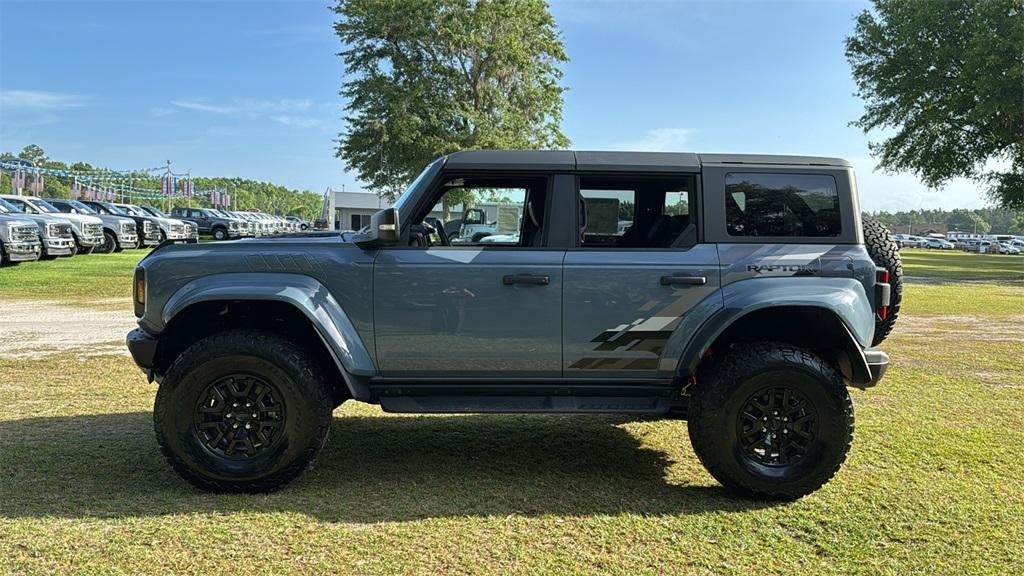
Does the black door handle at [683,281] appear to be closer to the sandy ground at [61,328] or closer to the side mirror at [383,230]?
the side mirror at [383,230]

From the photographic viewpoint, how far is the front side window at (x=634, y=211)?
4238 mm

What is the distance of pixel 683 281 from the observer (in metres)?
3.96

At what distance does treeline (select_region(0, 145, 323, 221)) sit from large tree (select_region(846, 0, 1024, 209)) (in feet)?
273

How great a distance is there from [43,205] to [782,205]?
23553mm

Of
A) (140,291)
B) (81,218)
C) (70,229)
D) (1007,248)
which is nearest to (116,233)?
(81,218)

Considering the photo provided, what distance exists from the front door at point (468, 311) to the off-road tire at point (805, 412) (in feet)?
3.02

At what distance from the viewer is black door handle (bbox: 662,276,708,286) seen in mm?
3959

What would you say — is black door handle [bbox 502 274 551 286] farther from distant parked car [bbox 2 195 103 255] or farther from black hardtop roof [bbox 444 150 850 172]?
distant parked car [bbox 2 195 103 255]

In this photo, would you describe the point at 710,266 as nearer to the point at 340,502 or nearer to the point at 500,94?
the point at 340,502

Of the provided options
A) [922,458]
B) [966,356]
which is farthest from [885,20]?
[922,458]

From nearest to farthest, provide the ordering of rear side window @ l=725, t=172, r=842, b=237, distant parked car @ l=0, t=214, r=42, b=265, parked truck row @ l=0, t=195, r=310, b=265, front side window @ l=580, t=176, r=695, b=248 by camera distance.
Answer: rear side window @ l=725, t=172, r=842, b=237 < front side window @ l=580, t=176, r=695, b=248 < distant parked car @ l=0, t=214, r=42, b=265 < parked truck row @ l=0, t=195, r=310, b=265

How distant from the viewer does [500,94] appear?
31141 millimetres

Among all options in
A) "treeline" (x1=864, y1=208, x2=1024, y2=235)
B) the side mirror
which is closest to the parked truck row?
the side mirror

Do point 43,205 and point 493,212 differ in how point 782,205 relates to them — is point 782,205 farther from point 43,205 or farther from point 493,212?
point 43,205
